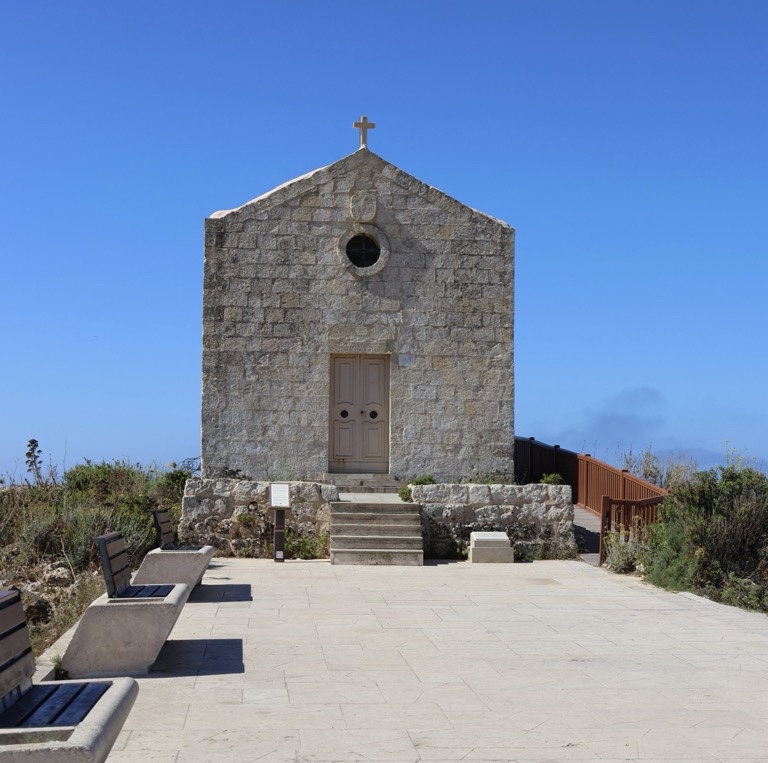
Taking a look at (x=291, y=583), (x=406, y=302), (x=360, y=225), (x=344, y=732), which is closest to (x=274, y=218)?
(x=360, y=225)

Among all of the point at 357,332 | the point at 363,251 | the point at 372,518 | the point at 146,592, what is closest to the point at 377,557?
the point at 372,518

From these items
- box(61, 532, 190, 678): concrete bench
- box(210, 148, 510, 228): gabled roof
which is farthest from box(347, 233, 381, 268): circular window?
box(61, 532, 190, 678): concrete bench

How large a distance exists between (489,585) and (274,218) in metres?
7.50

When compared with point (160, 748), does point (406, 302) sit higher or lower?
higher

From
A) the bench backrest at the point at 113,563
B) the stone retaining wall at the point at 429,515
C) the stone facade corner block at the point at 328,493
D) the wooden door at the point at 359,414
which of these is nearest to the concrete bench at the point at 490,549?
the stone retaining wall at the point at 429,515

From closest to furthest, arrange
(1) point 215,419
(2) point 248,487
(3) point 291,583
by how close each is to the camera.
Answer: (3) point 291,583
(2) point 248,487
(1) point 215,419

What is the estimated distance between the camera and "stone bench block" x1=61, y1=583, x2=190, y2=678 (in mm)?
6930

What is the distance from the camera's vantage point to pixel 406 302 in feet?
55.0

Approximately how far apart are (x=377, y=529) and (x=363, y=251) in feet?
16.4

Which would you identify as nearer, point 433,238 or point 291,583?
point 291,583

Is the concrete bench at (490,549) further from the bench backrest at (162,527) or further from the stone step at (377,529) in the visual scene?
the bench backrest at (162,527)

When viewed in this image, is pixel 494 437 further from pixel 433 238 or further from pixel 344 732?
pixel 344 732

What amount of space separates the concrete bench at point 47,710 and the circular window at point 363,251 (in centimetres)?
1252

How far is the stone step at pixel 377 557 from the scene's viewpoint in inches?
533
